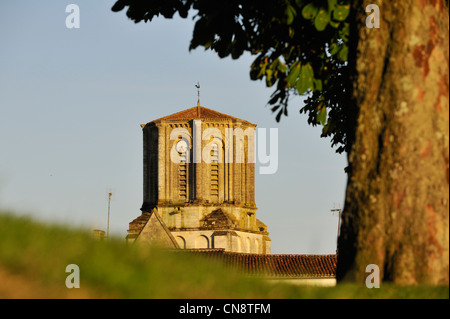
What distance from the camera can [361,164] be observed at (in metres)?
8.90

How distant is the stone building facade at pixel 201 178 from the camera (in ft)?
266

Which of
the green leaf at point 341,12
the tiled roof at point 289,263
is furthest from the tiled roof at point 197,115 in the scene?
the green leaf at point 341,12

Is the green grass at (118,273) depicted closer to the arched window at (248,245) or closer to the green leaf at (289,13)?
the green leaf at (289,13)

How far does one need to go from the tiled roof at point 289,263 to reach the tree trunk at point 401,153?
4861 cm

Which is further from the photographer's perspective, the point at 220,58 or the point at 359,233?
the point at 220,58

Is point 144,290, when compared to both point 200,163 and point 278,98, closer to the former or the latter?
point 278,98

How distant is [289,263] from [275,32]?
1982 inches

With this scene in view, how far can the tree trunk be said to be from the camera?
835 centimetres

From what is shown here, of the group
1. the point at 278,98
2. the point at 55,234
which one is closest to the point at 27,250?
the point at 55,234

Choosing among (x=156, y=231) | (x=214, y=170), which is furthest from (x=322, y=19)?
(x=214, y=170)

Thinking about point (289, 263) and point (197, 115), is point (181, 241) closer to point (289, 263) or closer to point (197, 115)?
point (197, 115)

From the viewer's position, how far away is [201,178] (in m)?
81.2

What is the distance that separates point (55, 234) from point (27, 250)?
99 centimetres

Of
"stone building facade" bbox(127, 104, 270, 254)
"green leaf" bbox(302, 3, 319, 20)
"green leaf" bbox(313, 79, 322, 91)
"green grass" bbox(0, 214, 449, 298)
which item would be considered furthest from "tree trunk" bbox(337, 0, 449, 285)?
"stone building facade" bbox(127, 104, 270, 254)
